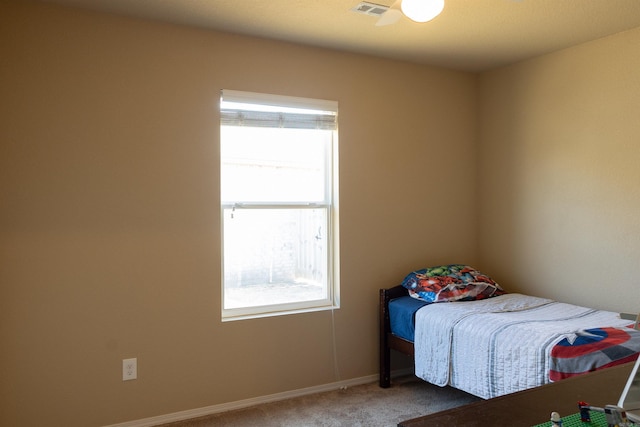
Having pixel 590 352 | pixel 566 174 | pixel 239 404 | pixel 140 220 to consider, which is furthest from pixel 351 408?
pixel 566 174

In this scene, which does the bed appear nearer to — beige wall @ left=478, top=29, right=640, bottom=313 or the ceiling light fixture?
beige wall @ left=478, top=29, right=640, bottom=313

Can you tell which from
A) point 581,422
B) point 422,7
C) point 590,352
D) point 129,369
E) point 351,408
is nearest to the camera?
point 581,422

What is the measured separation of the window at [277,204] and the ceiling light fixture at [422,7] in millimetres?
1528

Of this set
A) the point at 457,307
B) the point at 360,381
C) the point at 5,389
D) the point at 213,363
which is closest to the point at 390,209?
the point at 457,307

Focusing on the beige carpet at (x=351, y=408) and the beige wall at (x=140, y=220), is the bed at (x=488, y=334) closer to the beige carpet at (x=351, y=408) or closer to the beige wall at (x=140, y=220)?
the beige carpet at (x=351, y=408)

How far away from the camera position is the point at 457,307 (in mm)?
3410

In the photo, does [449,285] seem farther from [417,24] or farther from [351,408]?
[417,24]

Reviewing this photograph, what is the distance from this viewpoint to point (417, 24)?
10.5ft

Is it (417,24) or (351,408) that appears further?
(351,408)

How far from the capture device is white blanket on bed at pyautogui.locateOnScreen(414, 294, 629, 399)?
2.70m

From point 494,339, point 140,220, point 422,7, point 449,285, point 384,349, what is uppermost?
point 422,7

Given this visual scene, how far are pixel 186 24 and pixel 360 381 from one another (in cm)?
280

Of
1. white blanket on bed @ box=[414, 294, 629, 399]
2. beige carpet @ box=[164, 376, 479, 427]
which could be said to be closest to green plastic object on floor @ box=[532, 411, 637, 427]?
white blanket on bed @ box=[414, 294, 629, 399]

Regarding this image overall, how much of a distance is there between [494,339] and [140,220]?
221 cm
